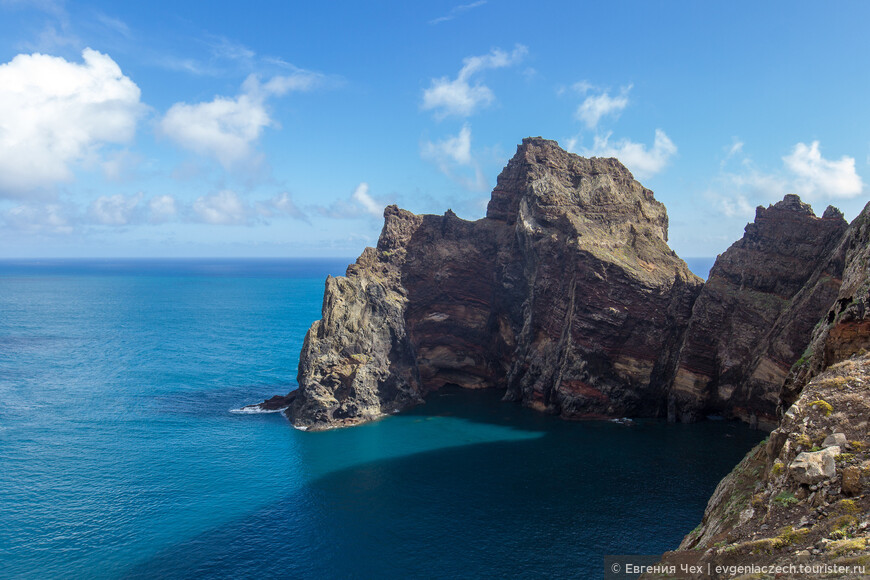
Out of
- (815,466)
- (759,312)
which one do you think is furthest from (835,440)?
(759,312)

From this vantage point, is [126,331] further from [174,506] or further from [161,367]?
[174,506]

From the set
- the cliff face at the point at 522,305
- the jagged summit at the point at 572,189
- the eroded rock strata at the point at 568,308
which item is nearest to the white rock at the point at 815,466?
the eroded rock strata at the point at 568,308

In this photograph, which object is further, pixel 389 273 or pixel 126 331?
pixel 126 331

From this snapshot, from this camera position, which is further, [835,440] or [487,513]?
[487,513]

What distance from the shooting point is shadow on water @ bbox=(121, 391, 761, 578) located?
48.5 m

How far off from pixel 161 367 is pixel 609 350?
304ft

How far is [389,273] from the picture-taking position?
10219 centimetres

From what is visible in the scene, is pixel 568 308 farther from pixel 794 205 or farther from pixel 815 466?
pixel 815 466

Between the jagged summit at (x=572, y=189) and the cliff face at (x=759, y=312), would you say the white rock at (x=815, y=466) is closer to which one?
the cliff face at (x=759, y=312)

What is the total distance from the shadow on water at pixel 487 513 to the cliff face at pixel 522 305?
42.9 feet

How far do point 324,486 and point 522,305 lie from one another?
48.0 meters

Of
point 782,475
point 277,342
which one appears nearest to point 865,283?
point 782,475

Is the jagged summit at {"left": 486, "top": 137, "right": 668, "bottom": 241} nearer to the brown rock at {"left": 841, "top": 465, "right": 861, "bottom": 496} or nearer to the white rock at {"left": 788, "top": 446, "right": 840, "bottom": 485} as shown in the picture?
the white rock at {"left": 788, "top": 446, "right": 840, "bottom": 485}

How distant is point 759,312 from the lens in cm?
7825
